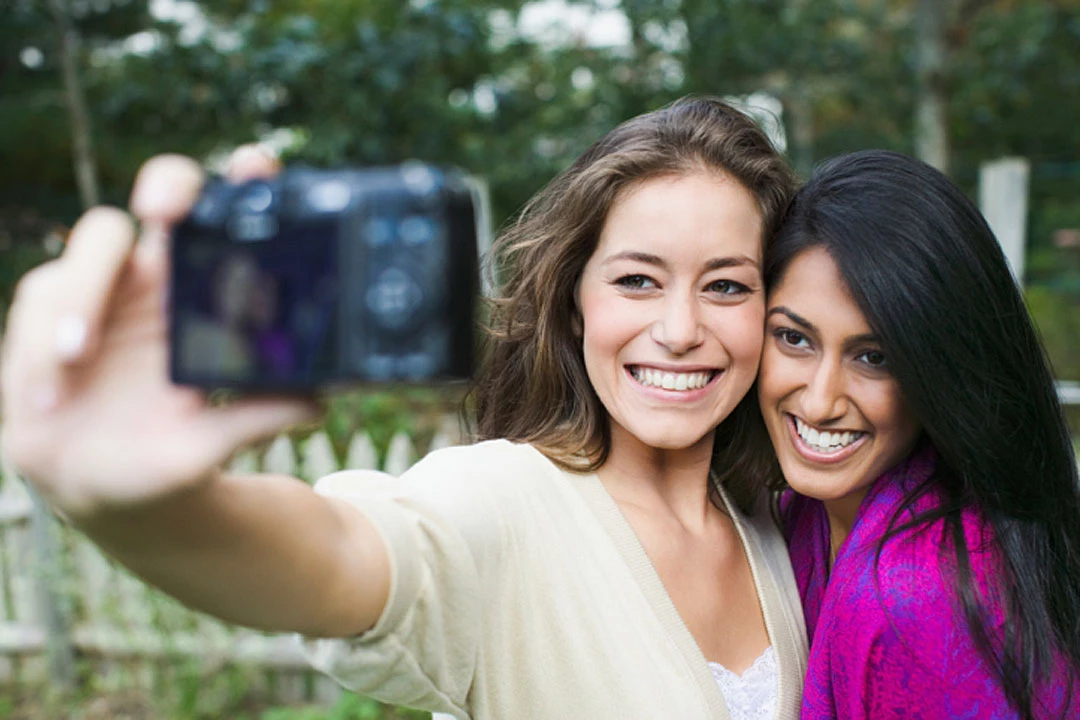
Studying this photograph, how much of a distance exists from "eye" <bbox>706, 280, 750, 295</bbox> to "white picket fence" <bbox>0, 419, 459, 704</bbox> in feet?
8.33

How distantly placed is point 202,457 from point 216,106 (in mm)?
5939

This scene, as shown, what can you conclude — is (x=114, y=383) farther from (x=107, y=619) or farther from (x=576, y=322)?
(x=107, y=619)

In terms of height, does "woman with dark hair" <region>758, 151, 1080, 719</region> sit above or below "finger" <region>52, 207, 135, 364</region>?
below

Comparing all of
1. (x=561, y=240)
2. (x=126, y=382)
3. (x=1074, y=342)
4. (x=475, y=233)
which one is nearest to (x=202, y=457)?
(x=126, y=382)

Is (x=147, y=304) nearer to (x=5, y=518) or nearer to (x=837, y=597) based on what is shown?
(x=837, y=597)

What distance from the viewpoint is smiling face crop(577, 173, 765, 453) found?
155 centimetres

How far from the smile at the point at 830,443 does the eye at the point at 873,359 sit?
0.12 metres

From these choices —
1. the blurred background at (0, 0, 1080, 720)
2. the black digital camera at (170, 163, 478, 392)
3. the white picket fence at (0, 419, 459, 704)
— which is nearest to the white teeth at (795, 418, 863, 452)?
the black digital camera at (170, 163, 478, 392)

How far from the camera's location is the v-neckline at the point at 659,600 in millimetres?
1443

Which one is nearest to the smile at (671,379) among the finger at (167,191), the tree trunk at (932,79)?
the finger at (167,191)

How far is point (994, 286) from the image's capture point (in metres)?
1.59

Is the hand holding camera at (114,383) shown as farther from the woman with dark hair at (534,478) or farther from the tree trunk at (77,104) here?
the tree trunk at (77,104)

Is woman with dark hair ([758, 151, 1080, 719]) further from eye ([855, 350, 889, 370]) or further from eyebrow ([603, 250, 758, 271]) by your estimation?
eyebrow ([603, 250, 758, 271])

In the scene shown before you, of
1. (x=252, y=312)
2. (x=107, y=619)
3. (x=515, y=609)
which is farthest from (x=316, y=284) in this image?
(x=107, y=619)
